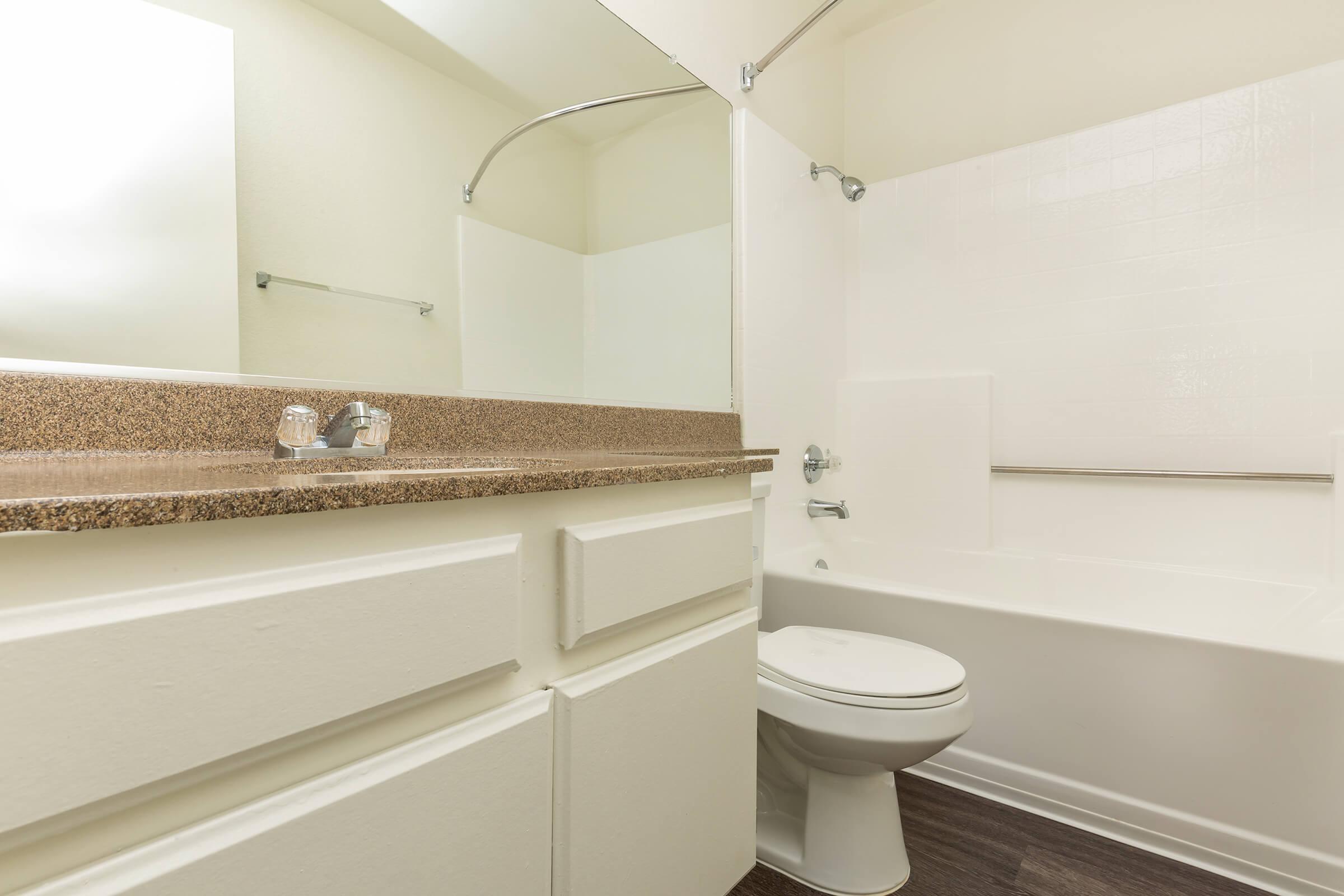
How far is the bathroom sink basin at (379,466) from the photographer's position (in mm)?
652

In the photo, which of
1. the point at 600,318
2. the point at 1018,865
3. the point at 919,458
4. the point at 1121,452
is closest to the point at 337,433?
the point at 600,318

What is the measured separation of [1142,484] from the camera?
6.58 ft

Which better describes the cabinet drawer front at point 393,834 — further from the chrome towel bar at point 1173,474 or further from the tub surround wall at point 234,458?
the chrome towel bar at point 1173,474

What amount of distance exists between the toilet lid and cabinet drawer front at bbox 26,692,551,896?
1.79ft

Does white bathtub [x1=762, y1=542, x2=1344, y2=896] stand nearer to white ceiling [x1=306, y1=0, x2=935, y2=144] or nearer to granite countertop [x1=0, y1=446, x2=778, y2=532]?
granite countertop [x1=0, y1=446, x2=778, y2=532]

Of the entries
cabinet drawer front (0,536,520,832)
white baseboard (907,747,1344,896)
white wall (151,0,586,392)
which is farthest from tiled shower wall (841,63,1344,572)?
cabinet drawer front (0,536,520,832)

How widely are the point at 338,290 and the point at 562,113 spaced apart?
2.26 feet

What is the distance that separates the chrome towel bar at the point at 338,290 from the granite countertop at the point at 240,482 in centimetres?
27

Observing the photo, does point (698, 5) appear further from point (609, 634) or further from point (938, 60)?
point (609, 634)

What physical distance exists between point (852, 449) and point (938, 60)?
1456mm

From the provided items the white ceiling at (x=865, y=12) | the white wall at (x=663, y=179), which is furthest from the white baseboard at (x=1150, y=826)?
the white ceiling at (x=865, y=12)

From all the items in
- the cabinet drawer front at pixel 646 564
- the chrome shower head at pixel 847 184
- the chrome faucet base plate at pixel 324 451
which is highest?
the chrome shower head at pixel 847 184

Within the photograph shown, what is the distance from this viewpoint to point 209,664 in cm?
43

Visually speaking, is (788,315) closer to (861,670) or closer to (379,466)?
(861,670)
